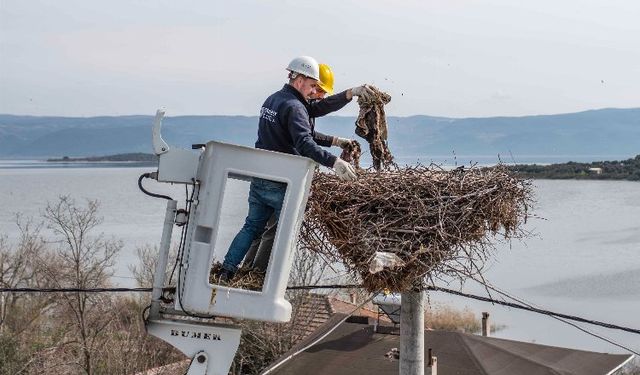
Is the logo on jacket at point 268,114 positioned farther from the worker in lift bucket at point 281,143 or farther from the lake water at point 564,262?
the lake water at point 564,262

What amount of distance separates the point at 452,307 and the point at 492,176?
39.2m

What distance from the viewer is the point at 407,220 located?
8.03m

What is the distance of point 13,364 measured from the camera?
30.7 meters

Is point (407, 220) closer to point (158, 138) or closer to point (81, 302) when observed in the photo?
point (158, 138)

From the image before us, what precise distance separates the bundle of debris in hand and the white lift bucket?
4.84 feet

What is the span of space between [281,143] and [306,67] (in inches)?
27.3

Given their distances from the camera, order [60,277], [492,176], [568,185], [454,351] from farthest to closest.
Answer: [568,185]
[60,277]
[454,351]
[492,176]

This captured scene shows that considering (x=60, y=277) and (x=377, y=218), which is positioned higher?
(x=377, y=218)

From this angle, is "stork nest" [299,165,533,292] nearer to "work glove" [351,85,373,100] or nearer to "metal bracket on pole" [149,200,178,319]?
"work glove" [351,85,373,100]

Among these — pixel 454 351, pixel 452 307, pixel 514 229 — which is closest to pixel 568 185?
Answer: pixel 452 307

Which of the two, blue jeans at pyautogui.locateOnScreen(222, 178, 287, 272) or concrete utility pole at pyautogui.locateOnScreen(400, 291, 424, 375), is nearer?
blue jeans at pyautogui.locateOnScreen(222, 178, 287, 272)

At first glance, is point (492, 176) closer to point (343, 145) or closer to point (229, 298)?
point (343, 145)

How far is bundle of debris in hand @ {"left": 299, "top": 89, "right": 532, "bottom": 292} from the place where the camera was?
799 cm

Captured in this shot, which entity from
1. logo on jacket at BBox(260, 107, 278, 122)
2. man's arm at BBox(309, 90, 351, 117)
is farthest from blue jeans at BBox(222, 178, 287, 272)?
man's arm at BBox(309, 90, 351, 117)
